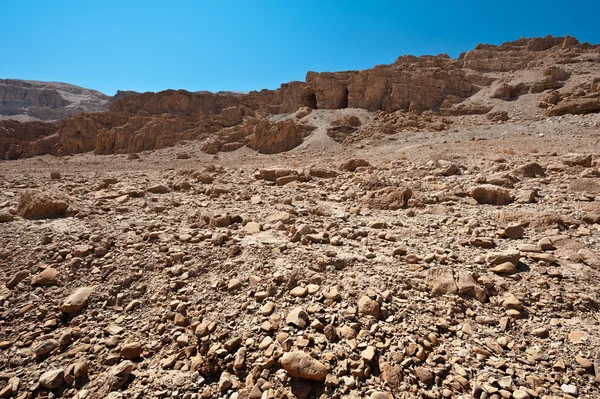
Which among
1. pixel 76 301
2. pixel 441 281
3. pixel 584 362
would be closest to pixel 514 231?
pixel 441 281

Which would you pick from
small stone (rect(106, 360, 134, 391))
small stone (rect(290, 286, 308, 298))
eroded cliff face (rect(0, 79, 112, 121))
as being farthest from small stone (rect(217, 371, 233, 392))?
eroded cliff face (rect(0, 79, 112, 121))

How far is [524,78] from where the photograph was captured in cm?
3053

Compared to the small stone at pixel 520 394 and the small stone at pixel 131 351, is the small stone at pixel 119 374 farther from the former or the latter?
the small stone at pixel 520 394

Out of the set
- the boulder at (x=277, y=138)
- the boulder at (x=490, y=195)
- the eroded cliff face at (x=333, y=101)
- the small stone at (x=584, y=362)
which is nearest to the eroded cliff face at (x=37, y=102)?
the eroded cliff face at (x=333, y=101)

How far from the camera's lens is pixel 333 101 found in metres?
32.3

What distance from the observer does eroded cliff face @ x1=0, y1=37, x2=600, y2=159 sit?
26.1 metres

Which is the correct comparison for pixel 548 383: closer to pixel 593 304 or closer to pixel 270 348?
pixel 593 304

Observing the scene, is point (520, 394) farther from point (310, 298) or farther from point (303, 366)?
point (310, 298)

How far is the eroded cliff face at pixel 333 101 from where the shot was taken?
26.1 meters

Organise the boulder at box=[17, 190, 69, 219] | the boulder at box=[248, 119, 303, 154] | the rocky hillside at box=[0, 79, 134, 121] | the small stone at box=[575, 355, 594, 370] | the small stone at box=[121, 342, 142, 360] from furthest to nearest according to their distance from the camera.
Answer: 1. the rocky hillside at box=[0, 79, 134, 121]
2. the boulder at box=[248, 119, 303, 154]
3. the boulder at box=[17, 190, 69, 219]
4. the small stone at box=[121, 342, 142, 360]
5. the small stone at box=[575, 355, 594, 370]

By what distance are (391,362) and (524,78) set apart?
129 feet

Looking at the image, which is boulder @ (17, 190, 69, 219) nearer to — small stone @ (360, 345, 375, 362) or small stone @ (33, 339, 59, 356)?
small stone @ (33, 339, 59, 356)

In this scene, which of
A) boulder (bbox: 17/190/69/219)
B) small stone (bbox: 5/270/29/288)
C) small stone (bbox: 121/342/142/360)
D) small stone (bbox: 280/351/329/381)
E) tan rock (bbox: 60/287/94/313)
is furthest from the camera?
boulder (bbox: 17/190/69/219)

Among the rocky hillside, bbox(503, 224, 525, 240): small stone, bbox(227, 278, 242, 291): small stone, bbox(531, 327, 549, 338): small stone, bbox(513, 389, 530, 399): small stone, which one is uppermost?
the rocky hillside
